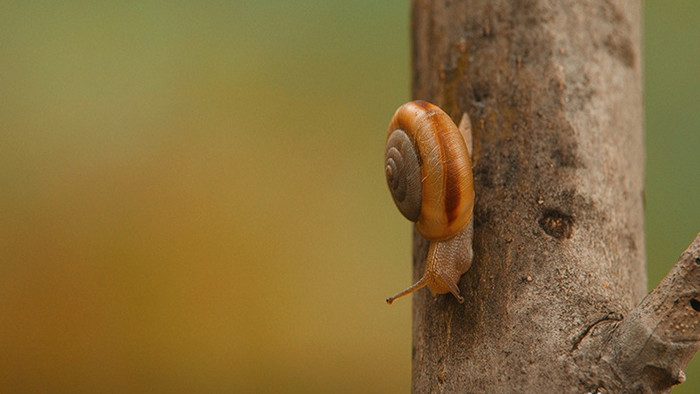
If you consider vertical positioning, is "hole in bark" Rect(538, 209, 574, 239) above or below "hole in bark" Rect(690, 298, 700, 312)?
above

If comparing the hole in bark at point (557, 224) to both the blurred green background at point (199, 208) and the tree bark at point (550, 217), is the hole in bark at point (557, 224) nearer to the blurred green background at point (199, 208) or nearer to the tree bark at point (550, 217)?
the tree bark at point (550, 217)

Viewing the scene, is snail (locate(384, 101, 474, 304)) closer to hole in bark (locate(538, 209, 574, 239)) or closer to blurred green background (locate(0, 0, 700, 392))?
hole in bark (locate(538, 209, 574, 239))

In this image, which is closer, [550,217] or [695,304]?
[695,304]

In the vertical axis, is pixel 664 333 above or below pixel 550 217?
below

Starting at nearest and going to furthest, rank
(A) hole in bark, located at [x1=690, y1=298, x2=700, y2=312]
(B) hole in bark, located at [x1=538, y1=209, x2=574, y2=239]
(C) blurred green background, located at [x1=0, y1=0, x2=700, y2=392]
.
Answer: (A) hole in bark, located at [x1=690, y1=298, x2=700, y2=312] → (B) hole in bark, located at [x1=538, y1=209, x2=574, y2=239] → (C) blurred green background, located at [x1=0, y1=0, x2=700, y2=392]

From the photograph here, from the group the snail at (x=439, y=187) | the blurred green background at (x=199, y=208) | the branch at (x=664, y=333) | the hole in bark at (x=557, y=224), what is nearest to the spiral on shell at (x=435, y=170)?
the snail at (x=439, y=187)

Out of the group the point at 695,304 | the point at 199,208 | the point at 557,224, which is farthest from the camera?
the point at 199,208

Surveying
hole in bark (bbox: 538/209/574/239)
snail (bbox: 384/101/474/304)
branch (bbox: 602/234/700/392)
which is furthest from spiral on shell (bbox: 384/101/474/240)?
branch (bbox: 602/234/700/392)

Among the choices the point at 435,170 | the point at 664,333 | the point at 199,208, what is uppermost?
the point at 435,170

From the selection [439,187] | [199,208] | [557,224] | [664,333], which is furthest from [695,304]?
[199,208]

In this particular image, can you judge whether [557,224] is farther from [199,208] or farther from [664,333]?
[199,208]
